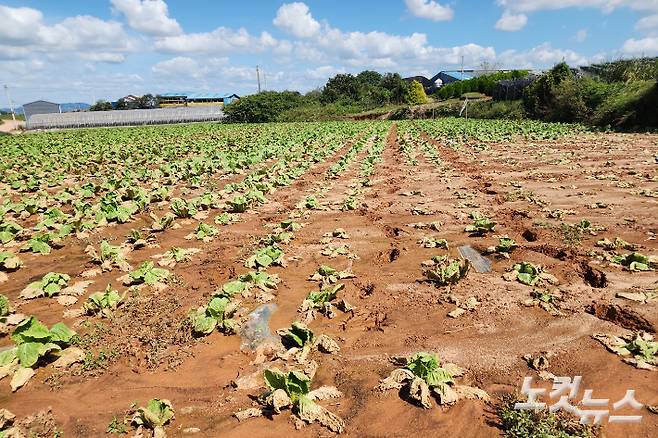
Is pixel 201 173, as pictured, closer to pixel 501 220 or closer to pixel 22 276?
pixel 22 276

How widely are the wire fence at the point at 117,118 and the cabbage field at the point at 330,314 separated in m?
67.9

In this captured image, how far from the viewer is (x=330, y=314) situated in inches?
202

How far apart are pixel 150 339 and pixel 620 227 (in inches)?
319

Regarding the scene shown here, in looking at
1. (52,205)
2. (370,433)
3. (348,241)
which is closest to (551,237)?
(348,241)

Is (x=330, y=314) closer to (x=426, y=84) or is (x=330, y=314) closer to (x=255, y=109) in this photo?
(x=255, y=109)

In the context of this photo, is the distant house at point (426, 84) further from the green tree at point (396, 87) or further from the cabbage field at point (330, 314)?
the cabbage field at point (330, 314)

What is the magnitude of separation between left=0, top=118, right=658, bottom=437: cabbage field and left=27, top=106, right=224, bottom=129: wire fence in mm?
67930

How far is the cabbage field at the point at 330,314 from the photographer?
354 cm

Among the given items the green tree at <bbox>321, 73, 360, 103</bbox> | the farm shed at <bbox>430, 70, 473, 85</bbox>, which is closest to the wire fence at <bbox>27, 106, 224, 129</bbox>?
the green tree at <bbox>321, 73, 360, 103</bbox>

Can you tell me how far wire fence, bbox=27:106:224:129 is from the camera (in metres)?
71.3

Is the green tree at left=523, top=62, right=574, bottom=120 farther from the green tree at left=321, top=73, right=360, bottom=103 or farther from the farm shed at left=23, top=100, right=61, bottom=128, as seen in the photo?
the farm shed at left=23, top=100, right=61, bottom=128

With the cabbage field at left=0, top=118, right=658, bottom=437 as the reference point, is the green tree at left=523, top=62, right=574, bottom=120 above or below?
above

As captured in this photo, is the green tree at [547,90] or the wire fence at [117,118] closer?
the green tree at [547,90]

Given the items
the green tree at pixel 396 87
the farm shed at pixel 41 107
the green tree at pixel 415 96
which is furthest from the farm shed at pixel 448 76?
the farm shed at pixel 41 107
